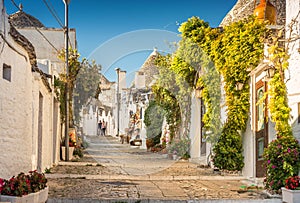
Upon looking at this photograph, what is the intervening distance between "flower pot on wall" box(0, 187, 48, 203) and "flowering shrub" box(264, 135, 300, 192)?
3847 millimetres

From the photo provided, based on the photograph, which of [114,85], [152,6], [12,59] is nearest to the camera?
[12,59]

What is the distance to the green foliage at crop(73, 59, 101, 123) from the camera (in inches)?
702

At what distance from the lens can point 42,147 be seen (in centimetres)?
1041

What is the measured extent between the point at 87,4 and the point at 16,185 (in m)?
8.12

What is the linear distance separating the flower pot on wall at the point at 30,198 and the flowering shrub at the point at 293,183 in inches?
148

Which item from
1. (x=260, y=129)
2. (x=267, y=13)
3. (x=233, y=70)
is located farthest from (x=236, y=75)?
(x=267, y=13)

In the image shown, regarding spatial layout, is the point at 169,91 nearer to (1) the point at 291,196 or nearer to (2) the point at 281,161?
(2) the point at 281,161

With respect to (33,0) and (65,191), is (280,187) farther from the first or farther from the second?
(33,0)

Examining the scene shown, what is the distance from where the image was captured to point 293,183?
22.2 ft

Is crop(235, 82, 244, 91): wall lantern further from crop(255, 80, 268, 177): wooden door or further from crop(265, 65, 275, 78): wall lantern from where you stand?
crop(265, 65, 275, 78): wall lantern

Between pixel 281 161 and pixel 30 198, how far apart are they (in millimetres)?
4211

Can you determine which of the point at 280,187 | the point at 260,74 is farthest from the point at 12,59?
the point at 260,74

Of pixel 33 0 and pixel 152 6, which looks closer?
pixel 33 0

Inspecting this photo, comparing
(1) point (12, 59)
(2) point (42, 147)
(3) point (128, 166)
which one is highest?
(1) point (12, 59)
